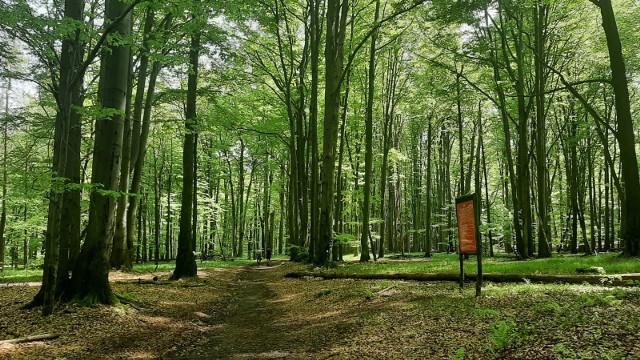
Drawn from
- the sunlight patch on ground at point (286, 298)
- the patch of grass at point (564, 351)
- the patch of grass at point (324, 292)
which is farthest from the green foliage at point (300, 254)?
the patch of grass at point (564, 351)

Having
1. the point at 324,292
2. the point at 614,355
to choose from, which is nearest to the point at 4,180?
the point at 324,292

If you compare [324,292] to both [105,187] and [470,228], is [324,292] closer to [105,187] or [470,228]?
[470,228]

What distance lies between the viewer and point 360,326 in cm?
717

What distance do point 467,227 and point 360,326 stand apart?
113 inches

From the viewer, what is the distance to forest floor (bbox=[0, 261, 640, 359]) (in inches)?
187

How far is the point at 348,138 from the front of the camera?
103 ft

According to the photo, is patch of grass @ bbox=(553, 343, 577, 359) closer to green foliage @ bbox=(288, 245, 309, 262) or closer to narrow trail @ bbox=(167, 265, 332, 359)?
narrow trail @ bbox=(167, 265, 332, 359)

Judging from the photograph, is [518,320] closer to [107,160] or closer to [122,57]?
[107,160]

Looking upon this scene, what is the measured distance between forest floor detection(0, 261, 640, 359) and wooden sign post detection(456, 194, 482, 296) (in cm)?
79

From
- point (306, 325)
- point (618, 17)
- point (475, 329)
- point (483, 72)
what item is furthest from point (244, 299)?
point (618, 17)

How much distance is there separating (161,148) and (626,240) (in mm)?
35526

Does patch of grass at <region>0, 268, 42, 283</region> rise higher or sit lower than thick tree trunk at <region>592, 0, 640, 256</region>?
lower

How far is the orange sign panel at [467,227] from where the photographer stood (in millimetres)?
7883

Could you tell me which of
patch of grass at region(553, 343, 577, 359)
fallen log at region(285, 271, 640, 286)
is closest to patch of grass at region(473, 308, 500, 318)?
patch of grass at region(553, 343, 577, 359)
